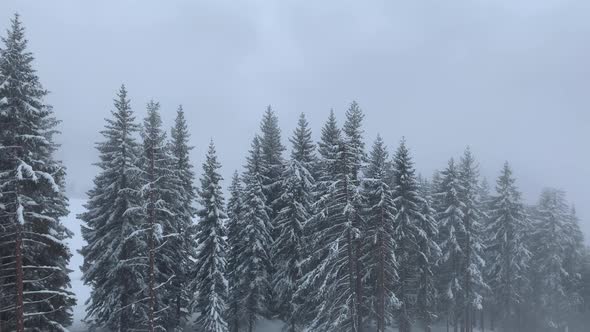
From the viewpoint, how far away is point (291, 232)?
3903 cm

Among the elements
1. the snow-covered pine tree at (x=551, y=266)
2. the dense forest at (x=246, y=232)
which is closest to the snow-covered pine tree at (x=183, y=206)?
the dense forest at (x=246, y=232)

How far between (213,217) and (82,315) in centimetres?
A: 1839

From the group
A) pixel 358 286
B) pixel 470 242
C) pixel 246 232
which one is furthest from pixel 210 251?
pixel 470 242

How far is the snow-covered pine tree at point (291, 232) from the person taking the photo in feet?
129

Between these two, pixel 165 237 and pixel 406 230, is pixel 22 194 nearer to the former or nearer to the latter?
pixel 165 237

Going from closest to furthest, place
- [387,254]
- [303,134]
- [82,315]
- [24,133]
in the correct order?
[24,133]
[387,254]
[303,134]
[82,315]

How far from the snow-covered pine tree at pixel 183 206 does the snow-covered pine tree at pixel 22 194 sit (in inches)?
600

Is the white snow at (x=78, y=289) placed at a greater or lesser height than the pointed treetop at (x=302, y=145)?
lesser

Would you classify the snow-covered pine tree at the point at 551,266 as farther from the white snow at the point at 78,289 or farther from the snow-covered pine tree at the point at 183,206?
the white snow at the point at 78,289

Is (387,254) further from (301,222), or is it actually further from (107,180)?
(107,180)

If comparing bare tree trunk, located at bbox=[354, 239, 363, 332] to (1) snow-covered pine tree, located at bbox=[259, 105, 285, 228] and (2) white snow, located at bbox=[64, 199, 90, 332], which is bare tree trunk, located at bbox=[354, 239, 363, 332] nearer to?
(1) snow-covered pine tree, located at bbox=[259, 105, 285, 228]

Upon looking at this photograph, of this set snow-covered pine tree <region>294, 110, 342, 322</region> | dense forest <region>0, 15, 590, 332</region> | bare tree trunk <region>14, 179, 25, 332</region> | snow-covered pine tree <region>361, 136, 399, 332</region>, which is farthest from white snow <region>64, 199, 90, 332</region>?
snow-covered pine tree <region>361, 136, 399, 332</region>

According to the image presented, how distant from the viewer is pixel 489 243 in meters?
59.2

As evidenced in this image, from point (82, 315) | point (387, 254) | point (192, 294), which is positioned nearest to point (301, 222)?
point (387, 254)
